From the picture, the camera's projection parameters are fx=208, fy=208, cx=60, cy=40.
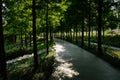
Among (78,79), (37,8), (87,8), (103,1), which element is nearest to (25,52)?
(87,8)

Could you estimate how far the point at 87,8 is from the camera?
31891 mm

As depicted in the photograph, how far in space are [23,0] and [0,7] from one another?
13.3 ft

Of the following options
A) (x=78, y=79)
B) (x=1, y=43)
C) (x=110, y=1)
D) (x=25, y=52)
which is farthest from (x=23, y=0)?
(x=25, y=52)

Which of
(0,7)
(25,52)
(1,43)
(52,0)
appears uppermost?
(52,0)

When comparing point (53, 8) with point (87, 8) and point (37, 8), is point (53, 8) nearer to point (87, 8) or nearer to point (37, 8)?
point (37, 8)

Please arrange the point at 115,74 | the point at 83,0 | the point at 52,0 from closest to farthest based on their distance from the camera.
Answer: the point at 115,74
the point at 52,0
the point at 83,0

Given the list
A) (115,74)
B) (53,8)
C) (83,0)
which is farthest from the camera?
(83,0)

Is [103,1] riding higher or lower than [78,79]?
higher

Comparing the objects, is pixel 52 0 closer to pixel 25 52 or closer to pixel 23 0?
pixel 23 0

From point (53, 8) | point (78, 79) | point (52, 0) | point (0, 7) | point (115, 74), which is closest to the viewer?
point (0, 7)

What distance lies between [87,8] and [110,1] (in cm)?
802

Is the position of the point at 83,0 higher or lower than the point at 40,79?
higher

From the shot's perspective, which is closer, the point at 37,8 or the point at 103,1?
the point at 37,8

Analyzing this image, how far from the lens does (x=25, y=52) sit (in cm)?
3186
